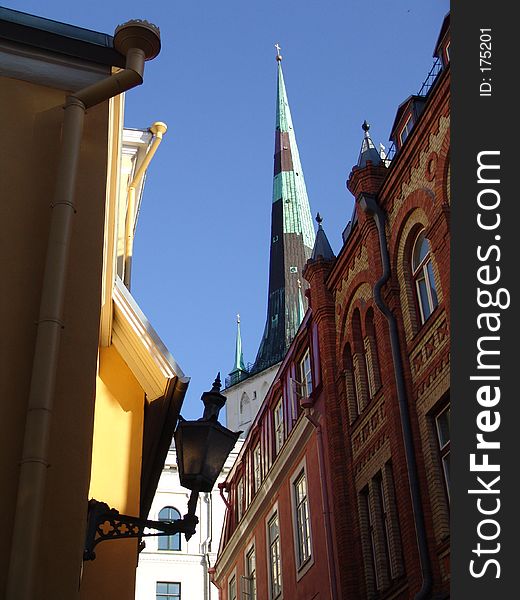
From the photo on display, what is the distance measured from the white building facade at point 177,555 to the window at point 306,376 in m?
14.6

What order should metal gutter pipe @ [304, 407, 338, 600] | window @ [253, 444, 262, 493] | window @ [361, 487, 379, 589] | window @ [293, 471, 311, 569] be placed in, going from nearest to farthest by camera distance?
window @ [361, 487, 379, 589]
metal gutter pipe @ [304, 407, 338, 600]
window @ [293, 471, 311, 569]
window @ [253, 444, 262, 493]

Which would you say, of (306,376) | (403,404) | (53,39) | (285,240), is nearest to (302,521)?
(306,376)

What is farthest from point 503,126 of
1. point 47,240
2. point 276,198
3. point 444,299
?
point 276,198

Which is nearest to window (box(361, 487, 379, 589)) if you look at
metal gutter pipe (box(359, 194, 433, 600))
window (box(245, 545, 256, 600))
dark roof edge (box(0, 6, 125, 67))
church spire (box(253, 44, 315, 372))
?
metal gutter pipe (box(359, 194, 433, 600))

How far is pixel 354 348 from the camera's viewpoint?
16.2 m

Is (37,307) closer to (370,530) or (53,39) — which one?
(53,39)

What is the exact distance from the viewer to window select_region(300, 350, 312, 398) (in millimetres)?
19078

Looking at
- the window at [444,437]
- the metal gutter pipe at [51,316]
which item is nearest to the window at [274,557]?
the window at [444,437]

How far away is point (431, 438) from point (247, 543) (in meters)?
12.2

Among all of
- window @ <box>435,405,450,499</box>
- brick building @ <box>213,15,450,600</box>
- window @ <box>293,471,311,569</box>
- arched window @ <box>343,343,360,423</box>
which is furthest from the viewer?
window @ <box>293,471,311,569</box>

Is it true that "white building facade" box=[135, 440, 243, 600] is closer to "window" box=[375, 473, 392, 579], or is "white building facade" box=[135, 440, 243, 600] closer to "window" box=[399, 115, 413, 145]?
"window" box=[375, 473, 392, 579]

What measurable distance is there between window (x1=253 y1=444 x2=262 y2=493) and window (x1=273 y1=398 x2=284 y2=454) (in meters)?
1.51

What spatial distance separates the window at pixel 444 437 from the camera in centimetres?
1216

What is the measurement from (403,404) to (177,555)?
23651 mm
